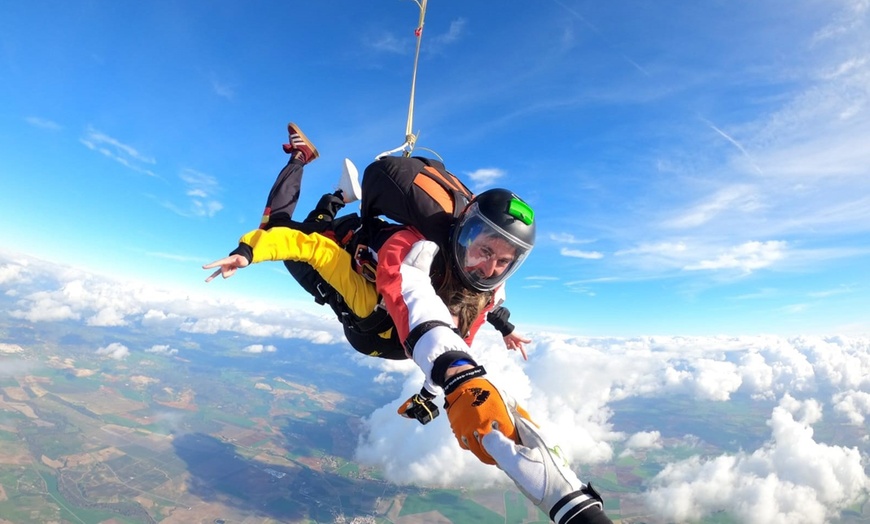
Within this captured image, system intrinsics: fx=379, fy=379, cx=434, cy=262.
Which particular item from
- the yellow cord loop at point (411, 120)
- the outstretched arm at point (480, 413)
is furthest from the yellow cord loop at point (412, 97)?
the outstretched arm at point (480, 413)

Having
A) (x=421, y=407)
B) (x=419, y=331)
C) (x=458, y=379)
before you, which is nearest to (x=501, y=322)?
(x=421, y=407)

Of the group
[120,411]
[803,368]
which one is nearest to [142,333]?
[120,411]

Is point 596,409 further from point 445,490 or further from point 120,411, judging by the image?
point 120,411

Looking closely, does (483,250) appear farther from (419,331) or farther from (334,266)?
(334,266)

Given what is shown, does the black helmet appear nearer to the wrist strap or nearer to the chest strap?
the chest strap

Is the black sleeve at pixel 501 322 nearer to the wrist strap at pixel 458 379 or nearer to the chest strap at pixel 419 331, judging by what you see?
the chest strap at pixel 419 331
